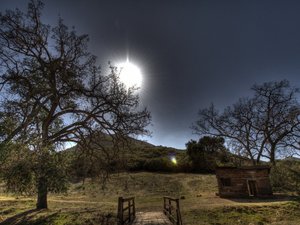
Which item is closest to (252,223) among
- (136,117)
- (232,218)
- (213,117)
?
(232,218)

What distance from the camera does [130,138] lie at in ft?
63.9

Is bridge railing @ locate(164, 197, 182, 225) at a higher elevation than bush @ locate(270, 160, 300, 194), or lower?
lower

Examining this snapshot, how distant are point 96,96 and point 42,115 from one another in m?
4.48

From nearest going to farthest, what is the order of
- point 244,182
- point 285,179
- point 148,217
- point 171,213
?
1. point 148,217
2. point 171,213
3. point 244,182
4. point 285,179

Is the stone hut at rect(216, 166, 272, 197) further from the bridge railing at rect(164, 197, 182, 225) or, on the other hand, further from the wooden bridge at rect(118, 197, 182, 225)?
the wooden bridge at rect(118, 197, 182, 225)

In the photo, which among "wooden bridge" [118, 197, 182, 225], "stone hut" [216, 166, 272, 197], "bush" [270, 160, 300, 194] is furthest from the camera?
"bush" [270, 160, 300, 194]

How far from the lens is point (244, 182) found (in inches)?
999

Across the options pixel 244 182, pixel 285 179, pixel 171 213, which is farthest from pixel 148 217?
pixel 285 179

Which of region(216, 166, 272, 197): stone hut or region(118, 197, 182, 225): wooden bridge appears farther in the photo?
region(216, 166, 272, 197): stone hut

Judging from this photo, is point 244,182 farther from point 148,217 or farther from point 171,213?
point 148,217

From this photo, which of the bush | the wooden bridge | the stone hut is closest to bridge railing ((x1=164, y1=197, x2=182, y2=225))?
the wooden bridge

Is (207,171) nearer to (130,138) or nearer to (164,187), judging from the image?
(164,187)

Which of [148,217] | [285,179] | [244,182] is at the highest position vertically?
[285,179]

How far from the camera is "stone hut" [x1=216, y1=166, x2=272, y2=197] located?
2486 cm
